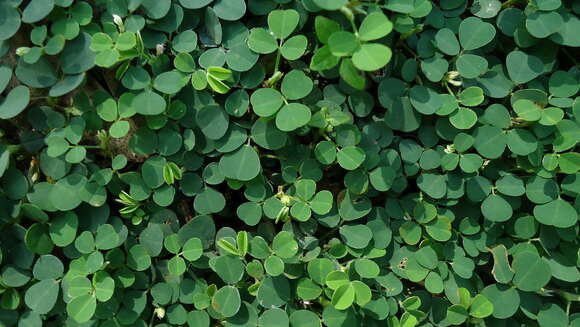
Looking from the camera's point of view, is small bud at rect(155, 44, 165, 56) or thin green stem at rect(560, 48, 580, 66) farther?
thin green stem at rect(560, 48, 580, 66)

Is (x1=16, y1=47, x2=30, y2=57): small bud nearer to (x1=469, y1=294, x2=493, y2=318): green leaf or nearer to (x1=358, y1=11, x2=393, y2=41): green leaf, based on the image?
(x1=358, y1=11, x2=393, y2=41): green leaf

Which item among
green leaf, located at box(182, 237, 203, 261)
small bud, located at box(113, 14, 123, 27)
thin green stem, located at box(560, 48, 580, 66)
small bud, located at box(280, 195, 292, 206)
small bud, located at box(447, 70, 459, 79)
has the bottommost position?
green leaf, located at box(182, 237, 203, 261)

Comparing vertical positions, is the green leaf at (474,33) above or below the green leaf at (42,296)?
above

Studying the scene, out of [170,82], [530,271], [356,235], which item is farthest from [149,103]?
[530,271]

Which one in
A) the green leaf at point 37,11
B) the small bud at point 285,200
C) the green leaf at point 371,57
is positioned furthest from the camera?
the small bud at point 285,200

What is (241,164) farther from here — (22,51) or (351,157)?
(22,51)

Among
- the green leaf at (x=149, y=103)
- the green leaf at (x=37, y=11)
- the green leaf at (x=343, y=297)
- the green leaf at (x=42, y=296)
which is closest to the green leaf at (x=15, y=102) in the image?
the green leaf at (x=37, y=11)

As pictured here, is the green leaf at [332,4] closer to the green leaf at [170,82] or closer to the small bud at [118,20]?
the green leaf at [170,82]

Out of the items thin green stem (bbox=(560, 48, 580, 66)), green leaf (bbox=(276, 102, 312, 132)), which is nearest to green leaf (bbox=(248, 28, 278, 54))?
green leaf (bbox=(276, 102, 312, 132))
